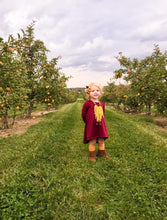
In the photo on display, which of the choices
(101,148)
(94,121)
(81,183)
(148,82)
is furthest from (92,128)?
(148,82)

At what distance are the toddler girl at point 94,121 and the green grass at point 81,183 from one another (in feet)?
1.26

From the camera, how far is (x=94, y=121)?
3.43 metres

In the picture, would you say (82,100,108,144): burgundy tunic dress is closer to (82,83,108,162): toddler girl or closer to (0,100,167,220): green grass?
(82,83,108,162): toddler girl

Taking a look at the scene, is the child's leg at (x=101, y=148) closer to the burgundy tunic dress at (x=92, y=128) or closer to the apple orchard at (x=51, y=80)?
the burgundy tunic dress at (x=92, y=128)

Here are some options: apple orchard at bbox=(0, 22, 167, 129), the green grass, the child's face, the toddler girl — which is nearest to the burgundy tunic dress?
the toddler girl

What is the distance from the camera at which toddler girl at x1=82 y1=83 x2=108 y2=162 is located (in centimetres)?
340

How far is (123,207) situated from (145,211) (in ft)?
1.11

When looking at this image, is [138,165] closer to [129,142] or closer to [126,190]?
[126,190]

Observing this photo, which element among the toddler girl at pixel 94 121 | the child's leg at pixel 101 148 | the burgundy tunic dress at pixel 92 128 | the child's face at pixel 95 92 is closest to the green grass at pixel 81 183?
the child's leg at pixel 101 148

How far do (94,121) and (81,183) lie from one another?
1.52 metres

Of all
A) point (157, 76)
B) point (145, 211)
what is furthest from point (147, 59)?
point (145, 211)

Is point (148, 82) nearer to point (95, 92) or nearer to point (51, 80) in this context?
point (95, 92)

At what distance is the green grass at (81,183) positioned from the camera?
196 cm

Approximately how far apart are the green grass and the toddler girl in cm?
38
